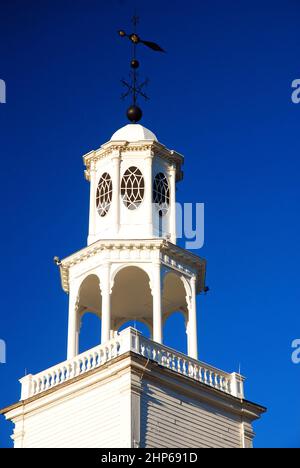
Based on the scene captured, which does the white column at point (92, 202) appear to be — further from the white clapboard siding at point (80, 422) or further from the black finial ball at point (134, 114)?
the white clapboard siding at point (80, 422)

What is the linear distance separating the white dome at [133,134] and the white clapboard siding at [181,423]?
1096 centimetres

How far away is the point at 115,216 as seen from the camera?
154 ft

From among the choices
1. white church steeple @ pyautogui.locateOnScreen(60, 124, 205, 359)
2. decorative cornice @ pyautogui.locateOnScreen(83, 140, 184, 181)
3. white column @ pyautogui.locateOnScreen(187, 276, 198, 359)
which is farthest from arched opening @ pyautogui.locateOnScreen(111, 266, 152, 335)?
decorative cornice @ pyautogui.locateOnScreen(83, 140, 184, 181)

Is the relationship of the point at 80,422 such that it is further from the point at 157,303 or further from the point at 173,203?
the point at 173,203

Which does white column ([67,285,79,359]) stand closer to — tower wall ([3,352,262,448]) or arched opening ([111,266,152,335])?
arched opening ([111,266,152,335])

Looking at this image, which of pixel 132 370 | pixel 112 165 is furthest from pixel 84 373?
pixel 112 165

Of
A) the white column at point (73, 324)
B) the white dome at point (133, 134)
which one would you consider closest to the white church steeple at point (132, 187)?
the white dome at point (133, 134)

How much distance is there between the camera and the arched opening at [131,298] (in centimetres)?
4710

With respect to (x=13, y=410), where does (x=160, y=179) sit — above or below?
above

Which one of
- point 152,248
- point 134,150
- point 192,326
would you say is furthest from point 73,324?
point 134,150
